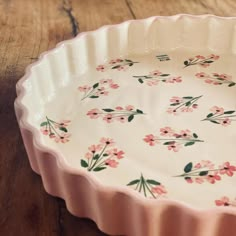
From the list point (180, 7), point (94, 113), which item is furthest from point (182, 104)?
point (180, 7)

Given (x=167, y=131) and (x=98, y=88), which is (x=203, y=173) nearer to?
(x=167, y=131)

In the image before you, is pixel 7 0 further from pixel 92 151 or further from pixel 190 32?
pixel 92 151

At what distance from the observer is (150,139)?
54 centimetres

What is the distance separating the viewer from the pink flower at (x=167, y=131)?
55 cm

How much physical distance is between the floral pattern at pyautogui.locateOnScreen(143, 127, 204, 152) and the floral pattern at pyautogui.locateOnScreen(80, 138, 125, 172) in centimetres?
5

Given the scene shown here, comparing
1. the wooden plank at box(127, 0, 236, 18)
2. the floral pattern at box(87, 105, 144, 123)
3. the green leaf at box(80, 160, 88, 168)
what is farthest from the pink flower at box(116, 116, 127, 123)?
the wooden plank at box(127, 0, 236, 18)

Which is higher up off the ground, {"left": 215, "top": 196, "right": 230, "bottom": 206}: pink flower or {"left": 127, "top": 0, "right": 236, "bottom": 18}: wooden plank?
{"left": 215, "top": 196, "right": 230, "bottom": 206}: pink flower

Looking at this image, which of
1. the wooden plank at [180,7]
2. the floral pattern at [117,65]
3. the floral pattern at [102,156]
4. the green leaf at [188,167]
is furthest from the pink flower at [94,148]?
the wooden plank at [180,7]

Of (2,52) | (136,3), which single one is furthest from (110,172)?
(136,3)

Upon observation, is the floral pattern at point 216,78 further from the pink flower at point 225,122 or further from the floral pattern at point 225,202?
the floral pattern at point 225,202

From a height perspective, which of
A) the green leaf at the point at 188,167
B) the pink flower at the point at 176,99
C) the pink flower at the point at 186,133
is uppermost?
the green leaf at the point at 188,167

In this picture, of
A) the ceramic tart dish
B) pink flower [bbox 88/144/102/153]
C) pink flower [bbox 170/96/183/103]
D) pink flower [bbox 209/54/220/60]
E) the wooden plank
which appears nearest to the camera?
the ceramic tart dish

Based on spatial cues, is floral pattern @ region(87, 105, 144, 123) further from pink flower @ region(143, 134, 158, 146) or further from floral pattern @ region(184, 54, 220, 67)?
floral pattern @ region(184, 54, 220, 67)

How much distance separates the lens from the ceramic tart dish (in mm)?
410
